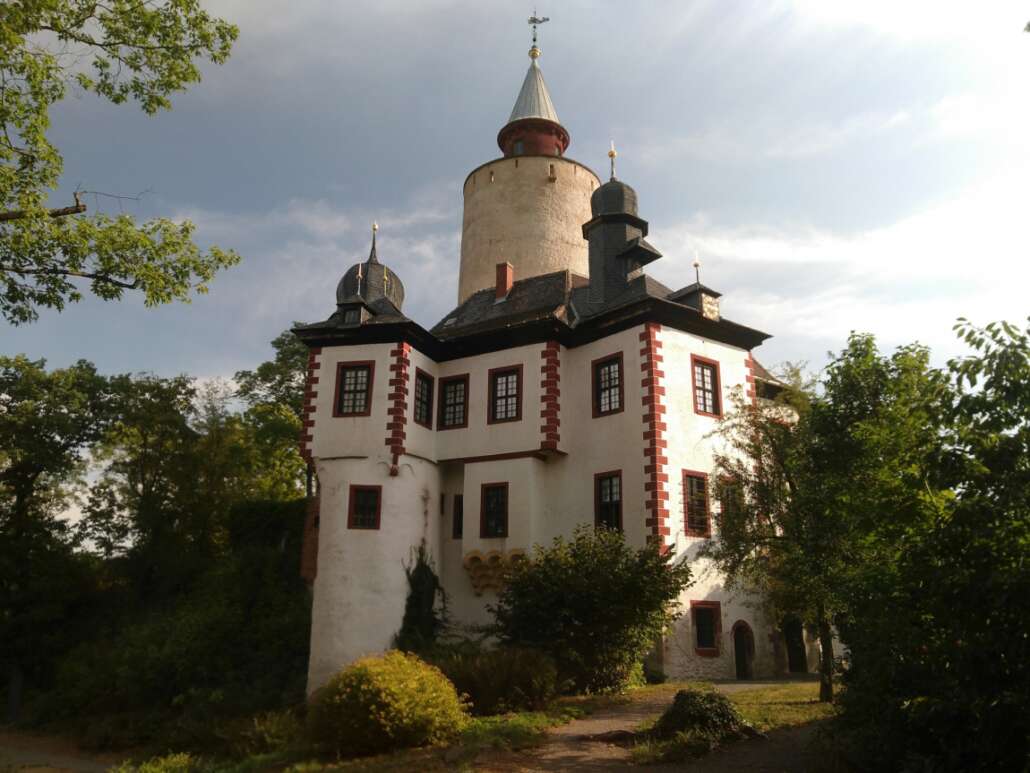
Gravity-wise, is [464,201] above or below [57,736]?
above

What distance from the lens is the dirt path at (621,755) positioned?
12.0 meters

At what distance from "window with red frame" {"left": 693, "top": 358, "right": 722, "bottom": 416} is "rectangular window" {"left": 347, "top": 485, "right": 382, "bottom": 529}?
9645mm

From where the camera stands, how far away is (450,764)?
12.9 m

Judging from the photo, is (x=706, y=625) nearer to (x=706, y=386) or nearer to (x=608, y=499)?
(x=608, y=499)

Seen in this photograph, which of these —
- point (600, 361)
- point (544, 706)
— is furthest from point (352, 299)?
point (544, 706)

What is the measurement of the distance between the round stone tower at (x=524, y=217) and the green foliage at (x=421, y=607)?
1282 cm

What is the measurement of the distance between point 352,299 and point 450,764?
683 inches

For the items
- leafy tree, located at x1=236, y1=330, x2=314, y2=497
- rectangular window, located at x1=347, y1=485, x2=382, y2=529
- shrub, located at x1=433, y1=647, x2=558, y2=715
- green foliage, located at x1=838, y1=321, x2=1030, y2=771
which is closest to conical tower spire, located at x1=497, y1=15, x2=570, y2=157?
leafy tree, located at x1=236, y1=330, x2=314, y2=497

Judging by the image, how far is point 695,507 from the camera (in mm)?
23797

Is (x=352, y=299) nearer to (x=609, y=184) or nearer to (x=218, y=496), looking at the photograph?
(x=609, y=184)

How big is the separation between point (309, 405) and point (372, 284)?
5.22m

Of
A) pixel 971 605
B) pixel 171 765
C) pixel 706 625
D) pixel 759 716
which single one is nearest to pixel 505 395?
pixel 706 625

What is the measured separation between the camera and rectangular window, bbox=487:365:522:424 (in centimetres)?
2652

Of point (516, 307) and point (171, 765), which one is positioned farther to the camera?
point (516, 307)
